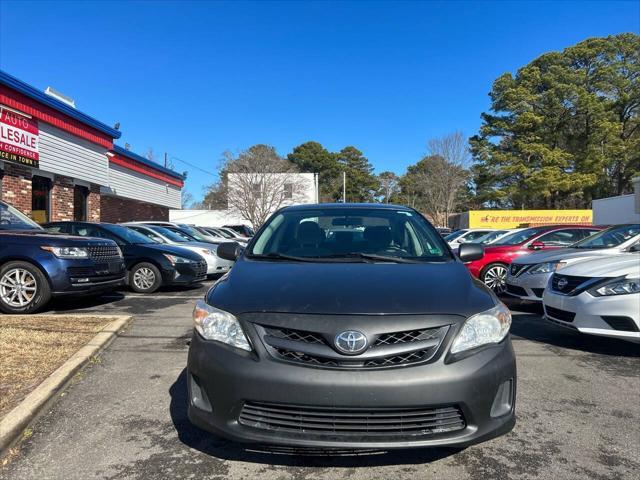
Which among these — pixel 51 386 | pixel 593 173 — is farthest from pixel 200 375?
pixel 593 173

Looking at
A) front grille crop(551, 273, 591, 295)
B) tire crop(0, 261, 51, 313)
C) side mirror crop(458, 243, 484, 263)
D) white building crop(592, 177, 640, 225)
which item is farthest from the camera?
white building crop(592, 177, 640, 225)

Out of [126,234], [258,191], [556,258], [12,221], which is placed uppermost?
[258,191]

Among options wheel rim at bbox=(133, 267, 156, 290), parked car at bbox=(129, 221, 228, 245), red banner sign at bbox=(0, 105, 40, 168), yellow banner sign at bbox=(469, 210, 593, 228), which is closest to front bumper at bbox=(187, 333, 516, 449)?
wheel rim at bbox=(133, 267, 156, 290)

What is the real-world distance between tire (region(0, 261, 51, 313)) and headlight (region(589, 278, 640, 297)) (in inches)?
269

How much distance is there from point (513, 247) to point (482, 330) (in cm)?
787

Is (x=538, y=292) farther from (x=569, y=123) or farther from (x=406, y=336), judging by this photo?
(x=569, y=123)

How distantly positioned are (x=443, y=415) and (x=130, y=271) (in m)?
8.46

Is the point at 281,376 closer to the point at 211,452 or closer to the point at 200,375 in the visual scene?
the point at 200,375

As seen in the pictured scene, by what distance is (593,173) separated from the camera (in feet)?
120

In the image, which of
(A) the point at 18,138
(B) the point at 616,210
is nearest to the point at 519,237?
(A) the point at 18,138

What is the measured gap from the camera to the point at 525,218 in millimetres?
34312

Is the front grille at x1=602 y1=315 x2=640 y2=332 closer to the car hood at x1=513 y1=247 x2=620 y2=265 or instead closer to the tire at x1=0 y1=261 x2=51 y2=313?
the car hood at x1=513 y1=247 x2=620 y2=265

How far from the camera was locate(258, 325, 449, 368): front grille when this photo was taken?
238cm

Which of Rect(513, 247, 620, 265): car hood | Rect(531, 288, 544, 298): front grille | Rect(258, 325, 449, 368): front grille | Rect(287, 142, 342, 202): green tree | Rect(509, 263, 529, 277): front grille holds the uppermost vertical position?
Rect(287, 142, 342, 202): green tree
